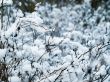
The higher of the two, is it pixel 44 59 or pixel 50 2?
pixel 50 2

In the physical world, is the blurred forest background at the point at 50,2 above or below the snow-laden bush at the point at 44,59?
above

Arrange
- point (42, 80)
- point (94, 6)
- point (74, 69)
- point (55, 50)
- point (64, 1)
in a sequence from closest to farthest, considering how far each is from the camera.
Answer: point (42, 80) < point (74, 69) < point (55, 50) < point (94, 6) < point (64, 1)

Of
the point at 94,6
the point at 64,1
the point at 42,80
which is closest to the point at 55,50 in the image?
the point at 42,80

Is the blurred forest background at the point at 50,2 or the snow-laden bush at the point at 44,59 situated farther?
the blurred forest background at the point at 50,2

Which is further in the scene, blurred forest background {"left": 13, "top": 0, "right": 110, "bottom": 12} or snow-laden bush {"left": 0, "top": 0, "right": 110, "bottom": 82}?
blurred forest background {"left": 13, "top": 0, "right": 110, "bottom": 12}

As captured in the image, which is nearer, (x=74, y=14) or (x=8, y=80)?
(x=8, y=80)

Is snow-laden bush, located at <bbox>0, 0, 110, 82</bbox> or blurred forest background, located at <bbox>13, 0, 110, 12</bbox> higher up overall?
blurred forest background, located at <bbox>13, 0, 110, 12</bbox>

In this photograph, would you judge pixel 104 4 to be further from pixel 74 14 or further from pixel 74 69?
pixel 74 69

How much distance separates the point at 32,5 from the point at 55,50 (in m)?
1.81

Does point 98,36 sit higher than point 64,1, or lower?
lower

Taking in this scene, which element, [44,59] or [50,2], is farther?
[50,2]

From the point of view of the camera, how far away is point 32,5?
4785 mm

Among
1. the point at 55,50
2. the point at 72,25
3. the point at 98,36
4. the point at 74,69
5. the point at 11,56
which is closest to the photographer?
the point at 74,69

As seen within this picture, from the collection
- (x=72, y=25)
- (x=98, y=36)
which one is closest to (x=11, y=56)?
(x=98, y=36)
